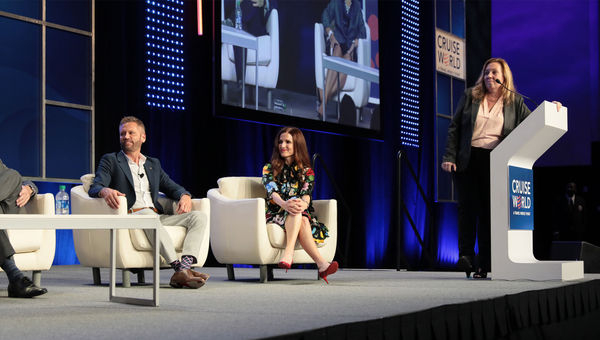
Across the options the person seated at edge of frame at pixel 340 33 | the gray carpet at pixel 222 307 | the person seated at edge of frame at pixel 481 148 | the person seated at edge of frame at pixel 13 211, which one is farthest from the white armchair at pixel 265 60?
the person seated at edge of frame at pixel 13 211

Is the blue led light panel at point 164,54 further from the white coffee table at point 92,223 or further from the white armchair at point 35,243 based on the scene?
the white coffee table at point 92,223

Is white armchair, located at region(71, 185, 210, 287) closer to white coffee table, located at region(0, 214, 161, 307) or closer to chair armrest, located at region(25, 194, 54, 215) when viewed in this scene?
chair armrest, located at region(25, 194, 54, 215)

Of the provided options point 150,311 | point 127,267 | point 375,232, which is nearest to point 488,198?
point 127,267

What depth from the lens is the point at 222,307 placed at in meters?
2.83

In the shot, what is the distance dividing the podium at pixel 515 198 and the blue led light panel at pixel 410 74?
4944mm

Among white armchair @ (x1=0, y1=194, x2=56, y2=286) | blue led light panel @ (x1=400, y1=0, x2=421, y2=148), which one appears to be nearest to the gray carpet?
white armchair @ (x1=0, y1=194, x2=56, y2=286)

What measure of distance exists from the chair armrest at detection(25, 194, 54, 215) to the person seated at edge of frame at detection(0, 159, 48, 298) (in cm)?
5

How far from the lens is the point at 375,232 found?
899 centimetres

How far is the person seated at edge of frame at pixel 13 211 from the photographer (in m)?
3.29

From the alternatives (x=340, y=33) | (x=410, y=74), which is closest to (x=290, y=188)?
(x=340, y=33)

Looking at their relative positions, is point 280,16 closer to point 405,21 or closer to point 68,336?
point 405,21

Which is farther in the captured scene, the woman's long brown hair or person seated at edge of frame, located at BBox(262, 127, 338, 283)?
the woman's long brown hair

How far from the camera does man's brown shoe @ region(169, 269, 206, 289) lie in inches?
148

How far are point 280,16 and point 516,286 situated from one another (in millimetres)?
4117
